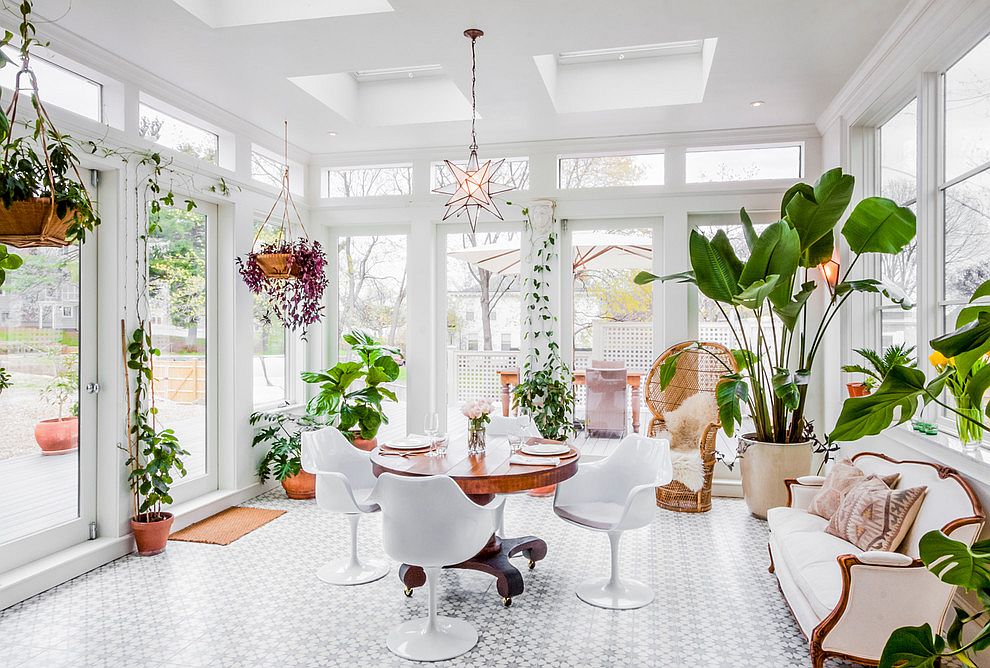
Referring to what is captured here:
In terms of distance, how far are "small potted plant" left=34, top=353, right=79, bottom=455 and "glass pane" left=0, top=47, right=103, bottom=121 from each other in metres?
1.40

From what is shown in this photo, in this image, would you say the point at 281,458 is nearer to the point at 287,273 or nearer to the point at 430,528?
the point at 287,273

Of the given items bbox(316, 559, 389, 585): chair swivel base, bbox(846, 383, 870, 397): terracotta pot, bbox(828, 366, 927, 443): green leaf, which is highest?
bbox(828, 366, 927, 443): green leaf

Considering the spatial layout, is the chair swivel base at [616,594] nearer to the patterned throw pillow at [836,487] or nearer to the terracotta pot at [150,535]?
the patterned throw pillow at [836,487]

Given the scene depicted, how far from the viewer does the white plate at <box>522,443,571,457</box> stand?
3.36 m

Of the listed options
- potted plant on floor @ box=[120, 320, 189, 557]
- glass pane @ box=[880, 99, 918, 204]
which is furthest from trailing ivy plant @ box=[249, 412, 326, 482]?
glass pane @ box=[880, 99, 918, 204]

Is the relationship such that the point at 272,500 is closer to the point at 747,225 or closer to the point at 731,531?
the point at 731,531

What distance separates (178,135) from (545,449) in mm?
3285

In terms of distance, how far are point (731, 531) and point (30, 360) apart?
14.3ft

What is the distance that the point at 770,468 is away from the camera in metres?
4.36

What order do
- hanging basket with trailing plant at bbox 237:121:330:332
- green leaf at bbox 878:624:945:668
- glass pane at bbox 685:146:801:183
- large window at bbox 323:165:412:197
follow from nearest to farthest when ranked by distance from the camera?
Answer: green leaf at bbox 878:624:945:668 < hanging basket with trailing plant at bbox 237:121:330:332 < glass pane at bbox 685:146:801:183 < large window at bbox 323:165:412:197

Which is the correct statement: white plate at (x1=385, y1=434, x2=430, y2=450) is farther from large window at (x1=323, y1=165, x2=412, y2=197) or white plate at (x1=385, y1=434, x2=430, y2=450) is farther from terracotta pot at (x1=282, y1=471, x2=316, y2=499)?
large window at (x1=323, y1=165, x2=412, y2=197)

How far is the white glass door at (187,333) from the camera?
14.4ft

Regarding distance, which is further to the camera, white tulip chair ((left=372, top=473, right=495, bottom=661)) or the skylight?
the skylight

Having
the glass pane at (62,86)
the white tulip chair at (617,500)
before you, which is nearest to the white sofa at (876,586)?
the white tulip chair at (617,500)
